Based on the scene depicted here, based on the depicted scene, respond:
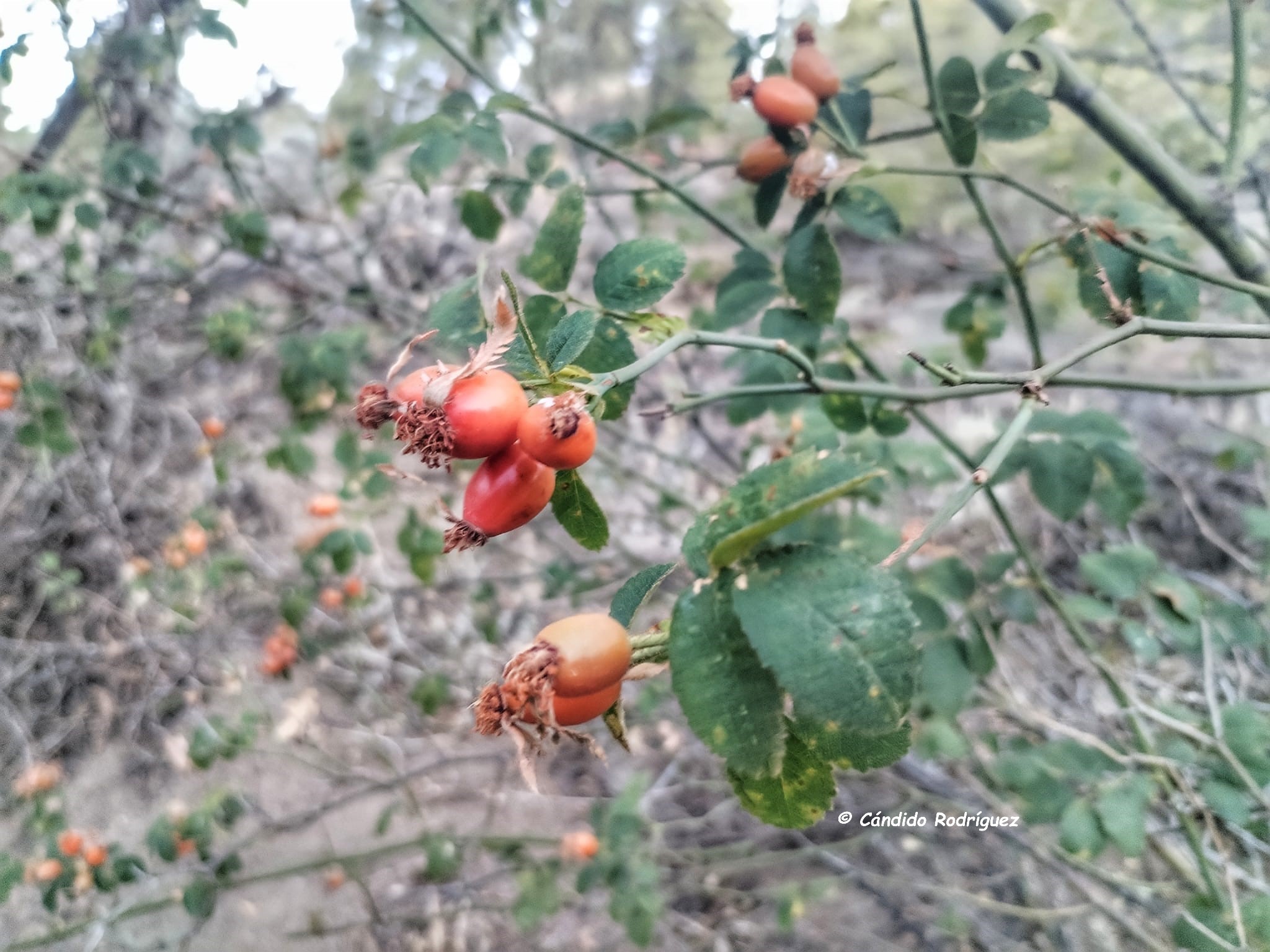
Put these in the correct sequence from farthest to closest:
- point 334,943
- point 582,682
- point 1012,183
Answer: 1. point 334,943
2. point 1012,183
3. point 582,682

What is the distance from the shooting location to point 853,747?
61 centimetres

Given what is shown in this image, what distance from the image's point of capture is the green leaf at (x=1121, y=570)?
158cm

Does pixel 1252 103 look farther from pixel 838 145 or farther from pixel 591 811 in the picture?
pixel 591 811

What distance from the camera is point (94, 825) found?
3.02m

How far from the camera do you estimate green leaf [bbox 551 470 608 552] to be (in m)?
0.77

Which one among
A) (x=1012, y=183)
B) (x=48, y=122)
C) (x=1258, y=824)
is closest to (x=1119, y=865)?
(x=1258, y=824)

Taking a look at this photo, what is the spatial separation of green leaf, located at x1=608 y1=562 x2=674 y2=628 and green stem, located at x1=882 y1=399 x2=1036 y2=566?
0.20 meters

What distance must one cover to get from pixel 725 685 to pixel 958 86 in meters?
1.26

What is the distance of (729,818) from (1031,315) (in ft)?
7.21

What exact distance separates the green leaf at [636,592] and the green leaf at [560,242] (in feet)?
1.51

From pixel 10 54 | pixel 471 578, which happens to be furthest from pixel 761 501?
pixel 471 578

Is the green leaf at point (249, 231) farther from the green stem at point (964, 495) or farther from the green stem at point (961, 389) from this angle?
the green stem at point (964, 495)

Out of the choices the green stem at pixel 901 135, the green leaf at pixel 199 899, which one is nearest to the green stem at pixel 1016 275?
the green stem at pixel 901 135

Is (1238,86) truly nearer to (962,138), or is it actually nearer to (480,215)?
(962,138)
